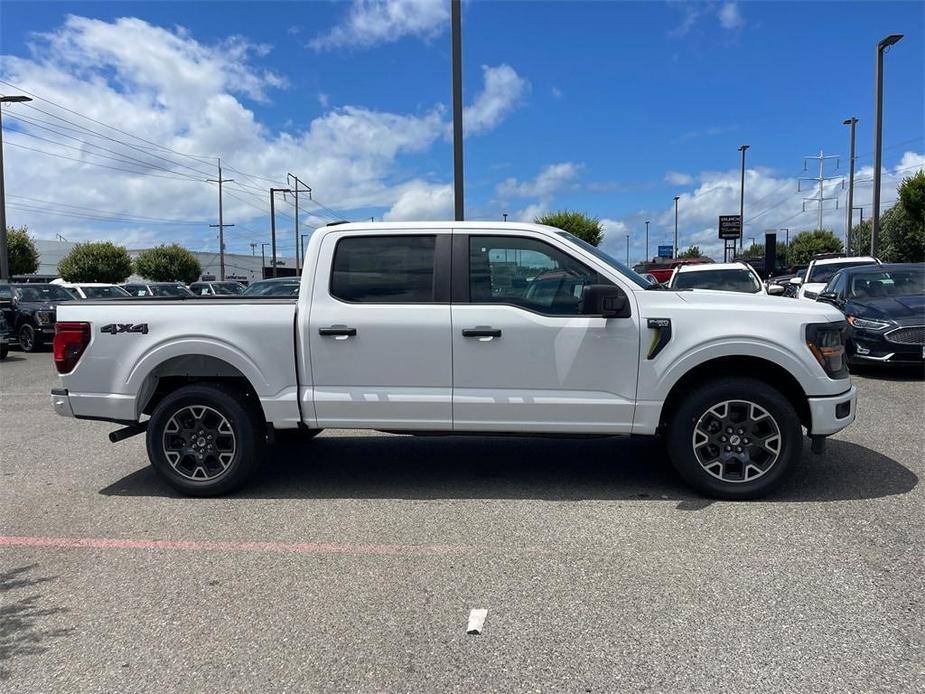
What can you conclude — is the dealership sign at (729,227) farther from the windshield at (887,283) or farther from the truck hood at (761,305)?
the truck hood at (761,305)

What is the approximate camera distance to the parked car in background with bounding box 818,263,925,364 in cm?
948

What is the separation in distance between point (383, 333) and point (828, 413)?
3.10 meters

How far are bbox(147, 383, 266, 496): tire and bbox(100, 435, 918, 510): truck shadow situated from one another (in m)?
0.25

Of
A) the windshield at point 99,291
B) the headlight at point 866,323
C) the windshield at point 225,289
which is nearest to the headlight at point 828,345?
the headlight at point 866,323

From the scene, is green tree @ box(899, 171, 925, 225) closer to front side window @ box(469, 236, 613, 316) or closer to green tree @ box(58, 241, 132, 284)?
front side window @ box(469, 236, 613, 316)

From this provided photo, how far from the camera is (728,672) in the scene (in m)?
2.90

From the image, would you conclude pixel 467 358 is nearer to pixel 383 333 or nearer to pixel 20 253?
pixel 383 333

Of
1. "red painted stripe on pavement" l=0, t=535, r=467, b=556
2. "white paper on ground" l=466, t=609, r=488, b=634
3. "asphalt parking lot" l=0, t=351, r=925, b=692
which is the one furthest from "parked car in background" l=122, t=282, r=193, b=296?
"white paper on ground" l=466, t=609, r=488, b=634

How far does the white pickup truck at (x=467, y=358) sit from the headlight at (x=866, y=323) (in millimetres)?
5586

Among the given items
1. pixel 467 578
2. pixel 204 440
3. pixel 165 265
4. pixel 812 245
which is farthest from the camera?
pixel 812 245

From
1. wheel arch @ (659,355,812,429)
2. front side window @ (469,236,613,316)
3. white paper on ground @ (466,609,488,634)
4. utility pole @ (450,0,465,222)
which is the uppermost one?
utility pole @ (450,0,465,222)

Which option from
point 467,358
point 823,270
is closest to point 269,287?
point 467,358

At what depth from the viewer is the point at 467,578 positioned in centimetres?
382

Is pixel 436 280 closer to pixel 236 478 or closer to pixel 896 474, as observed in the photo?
pixel 236 478
